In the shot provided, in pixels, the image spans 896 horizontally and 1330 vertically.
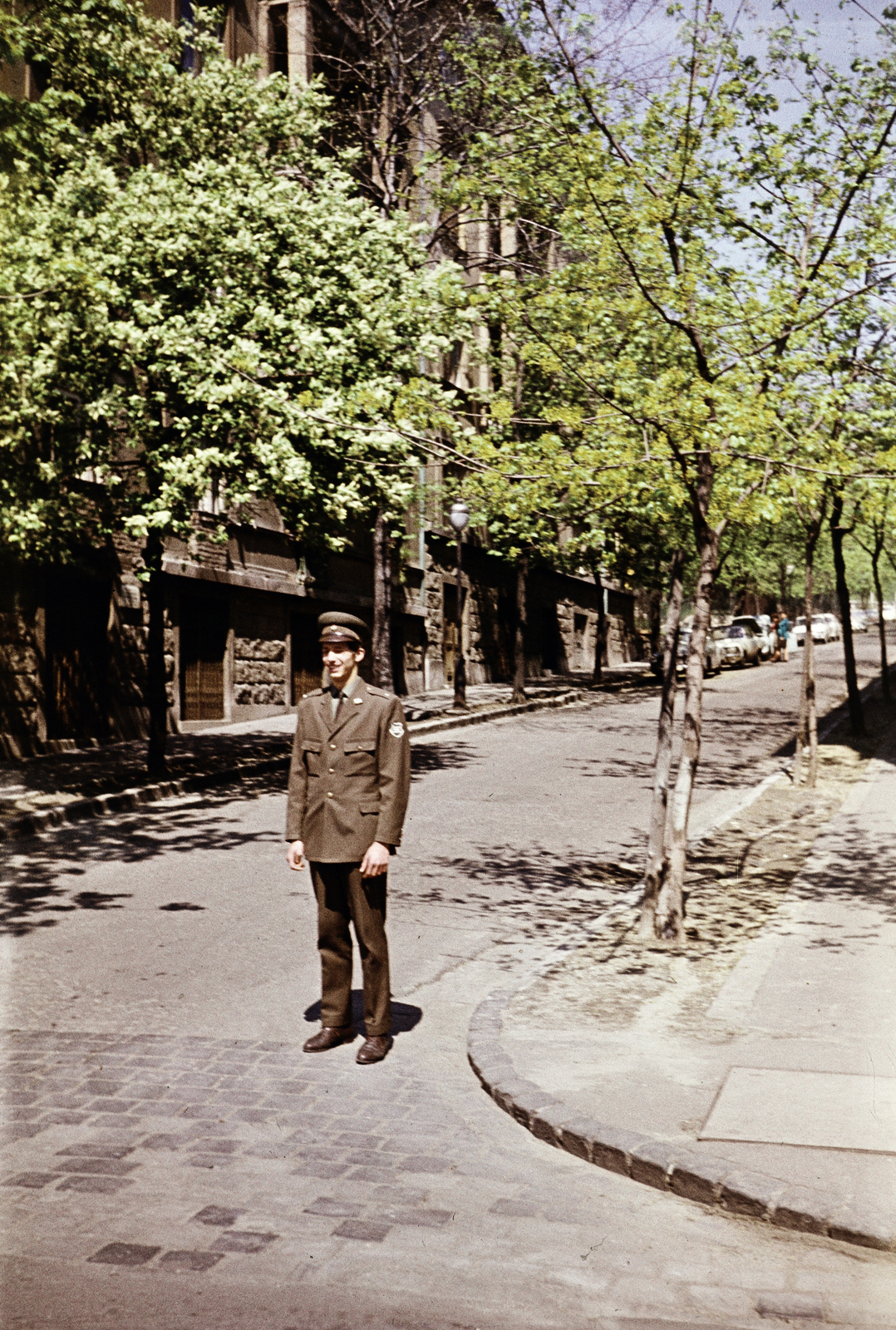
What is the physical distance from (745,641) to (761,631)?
326 centimetres

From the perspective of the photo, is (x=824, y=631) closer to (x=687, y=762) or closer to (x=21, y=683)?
(x=21, y=683)

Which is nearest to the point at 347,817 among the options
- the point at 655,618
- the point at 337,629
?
the point at 337,629

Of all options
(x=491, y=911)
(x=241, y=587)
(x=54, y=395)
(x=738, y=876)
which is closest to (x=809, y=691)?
(x=738, y=876)

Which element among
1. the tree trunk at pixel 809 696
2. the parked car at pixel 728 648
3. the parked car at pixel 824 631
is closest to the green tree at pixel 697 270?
the tree trunk at pixel 809 696

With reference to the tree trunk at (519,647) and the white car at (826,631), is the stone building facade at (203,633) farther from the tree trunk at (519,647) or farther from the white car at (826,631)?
the white car at (826,631)

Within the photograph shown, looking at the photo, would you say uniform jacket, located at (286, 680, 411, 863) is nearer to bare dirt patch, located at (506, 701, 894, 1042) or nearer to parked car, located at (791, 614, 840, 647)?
bare dirt patch, located at (506, 701, 894, 1042)

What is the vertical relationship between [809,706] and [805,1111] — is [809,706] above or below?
above

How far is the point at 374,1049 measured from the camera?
20.8 feet

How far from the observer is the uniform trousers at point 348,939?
6367mm

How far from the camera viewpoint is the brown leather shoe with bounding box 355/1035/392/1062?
20.7ft

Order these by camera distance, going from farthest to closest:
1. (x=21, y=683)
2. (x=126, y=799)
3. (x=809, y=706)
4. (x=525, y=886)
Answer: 1. (x=21, y=683)
2. (x=809, y=706)
3. (x=126, y=799)
4. (x=525, y=886)

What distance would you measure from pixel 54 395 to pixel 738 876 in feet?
29.0

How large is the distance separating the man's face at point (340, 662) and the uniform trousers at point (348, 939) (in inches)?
34.6

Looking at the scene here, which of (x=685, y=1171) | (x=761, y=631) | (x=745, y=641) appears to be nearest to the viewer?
(x=685, y=1171)
